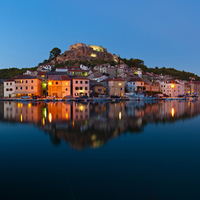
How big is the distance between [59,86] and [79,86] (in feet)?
18.3

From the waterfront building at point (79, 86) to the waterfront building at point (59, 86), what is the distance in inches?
61.7

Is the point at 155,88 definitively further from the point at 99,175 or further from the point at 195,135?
the point at 99,175

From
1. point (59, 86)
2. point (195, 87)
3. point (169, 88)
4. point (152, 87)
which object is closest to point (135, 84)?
point (152, 87)

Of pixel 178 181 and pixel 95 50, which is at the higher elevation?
pixel 95 50

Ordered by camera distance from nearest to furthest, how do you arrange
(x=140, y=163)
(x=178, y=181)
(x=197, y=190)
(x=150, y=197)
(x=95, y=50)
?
(x=150, y=197)
(x=197, y=190)
(x=178, y=181)
(x=140, y=163)
(x=95, y=50)

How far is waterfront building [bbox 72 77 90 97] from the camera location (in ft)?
178

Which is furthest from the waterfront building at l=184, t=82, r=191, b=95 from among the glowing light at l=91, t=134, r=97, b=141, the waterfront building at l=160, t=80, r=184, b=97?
the glowing light at l=91, t=134, r=97, b=141

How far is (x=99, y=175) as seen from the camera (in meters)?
5.29

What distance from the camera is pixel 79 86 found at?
5450 cm

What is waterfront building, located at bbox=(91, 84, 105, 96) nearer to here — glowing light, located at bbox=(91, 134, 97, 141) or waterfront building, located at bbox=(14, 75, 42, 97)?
waterfront building, located at bbox=(14, 75, 42, 97)

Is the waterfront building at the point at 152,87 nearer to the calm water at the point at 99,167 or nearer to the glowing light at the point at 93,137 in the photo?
the glowing light at the point at 93,137

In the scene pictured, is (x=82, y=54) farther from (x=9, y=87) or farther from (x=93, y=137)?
(x=93, y=137)

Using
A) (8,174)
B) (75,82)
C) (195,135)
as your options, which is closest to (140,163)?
(8,174)

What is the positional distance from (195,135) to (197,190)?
22.4 feet
